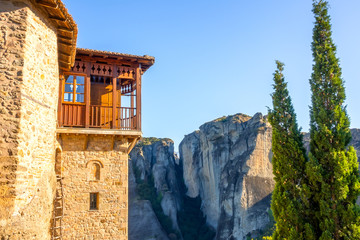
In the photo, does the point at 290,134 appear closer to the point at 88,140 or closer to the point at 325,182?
the point at 325,182

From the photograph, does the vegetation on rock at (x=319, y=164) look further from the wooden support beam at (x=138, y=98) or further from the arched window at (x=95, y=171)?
the arched window at (x=95, y=171)

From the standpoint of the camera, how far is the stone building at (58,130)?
715 cm

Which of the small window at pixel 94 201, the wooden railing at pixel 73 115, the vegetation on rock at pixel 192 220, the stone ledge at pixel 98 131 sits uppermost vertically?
the wooden railing at pixel 73 115

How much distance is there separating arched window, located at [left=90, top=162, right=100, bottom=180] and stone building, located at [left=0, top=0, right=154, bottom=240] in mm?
33

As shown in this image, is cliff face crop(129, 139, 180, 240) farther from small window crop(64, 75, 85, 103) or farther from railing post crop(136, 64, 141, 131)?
railing post crop(136, 64, 141, 131)

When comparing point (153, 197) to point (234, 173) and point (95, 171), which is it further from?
point (95, 171)

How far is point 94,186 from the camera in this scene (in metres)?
11.9

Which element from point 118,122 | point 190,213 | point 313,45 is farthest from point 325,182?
point 190,213

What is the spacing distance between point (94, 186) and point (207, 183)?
39.1 m

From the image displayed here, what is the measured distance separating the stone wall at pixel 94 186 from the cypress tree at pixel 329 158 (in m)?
6.02

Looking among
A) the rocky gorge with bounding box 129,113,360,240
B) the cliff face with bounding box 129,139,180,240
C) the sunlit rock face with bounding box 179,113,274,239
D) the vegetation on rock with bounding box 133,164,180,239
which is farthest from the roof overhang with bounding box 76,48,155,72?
the vegetation on rock with bounding box 133,164,180,239

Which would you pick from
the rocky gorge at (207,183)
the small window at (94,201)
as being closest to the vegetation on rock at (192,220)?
the rocky gorge at (207,183)

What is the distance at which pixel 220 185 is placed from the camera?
4500 centimetres

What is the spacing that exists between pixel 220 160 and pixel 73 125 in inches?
1412
